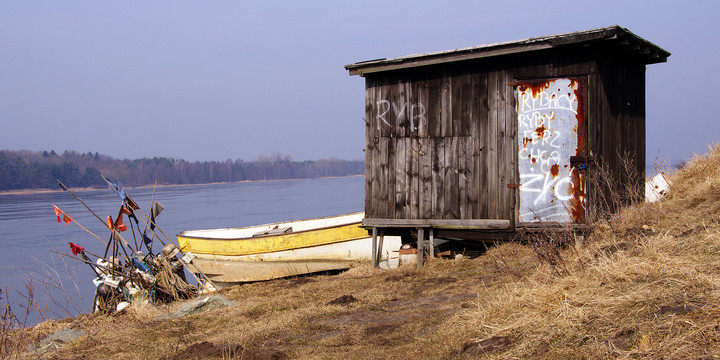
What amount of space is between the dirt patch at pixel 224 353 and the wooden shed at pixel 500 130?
5.82 meters

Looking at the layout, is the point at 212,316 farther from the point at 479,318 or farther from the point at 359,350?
the point at 479,318

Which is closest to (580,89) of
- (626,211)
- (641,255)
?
(626,211)

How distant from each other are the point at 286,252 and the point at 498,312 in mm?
8991

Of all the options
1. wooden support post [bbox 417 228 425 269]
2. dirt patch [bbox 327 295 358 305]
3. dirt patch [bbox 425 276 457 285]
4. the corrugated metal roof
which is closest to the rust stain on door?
the corrugated metal roof

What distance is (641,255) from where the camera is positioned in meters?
6.12

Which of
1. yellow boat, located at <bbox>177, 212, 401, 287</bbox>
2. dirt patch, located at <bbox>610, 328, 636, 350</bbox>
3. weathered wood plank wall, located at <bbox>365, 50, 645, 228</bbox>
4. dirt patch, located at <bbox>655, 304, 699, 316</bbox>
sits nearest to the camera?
dirt patch, located at <bbox>610, 328, 636, 350</bbox>

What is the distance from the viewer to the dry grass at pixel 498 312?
462cm

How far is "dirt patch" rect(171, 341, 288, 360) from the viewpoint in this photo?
6.24 m

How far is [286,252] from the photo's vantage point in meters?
14.3

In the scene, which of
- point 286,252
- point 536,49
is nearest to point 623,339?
point 536,49

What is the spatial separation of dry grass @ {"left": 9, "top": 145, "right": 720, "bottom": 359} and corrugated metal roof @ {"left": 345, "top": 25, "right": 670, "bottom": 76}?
279 cm

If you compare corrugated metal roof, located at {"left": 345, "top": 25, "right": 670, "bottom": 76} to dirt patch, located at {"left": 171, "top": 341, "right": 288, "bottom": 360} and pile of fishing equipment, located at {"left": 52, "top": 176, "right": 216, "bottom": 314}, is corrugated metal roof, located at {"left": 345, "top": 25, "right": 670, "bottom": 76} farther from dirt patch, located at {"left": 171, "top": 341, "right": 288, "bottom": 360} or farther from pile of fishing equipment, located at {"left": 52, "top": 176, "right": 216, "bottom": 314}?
dirt patch, located at {"left": 171, "top": 341, "right": 288, "bottom": 360}

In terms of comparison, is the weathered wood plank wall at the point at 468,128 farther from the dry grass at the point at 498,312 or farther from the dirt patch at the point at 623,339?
the dirt patch at the point at 623,339

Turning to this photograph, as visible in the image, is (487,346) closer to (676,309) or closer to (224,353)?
(676,309)
